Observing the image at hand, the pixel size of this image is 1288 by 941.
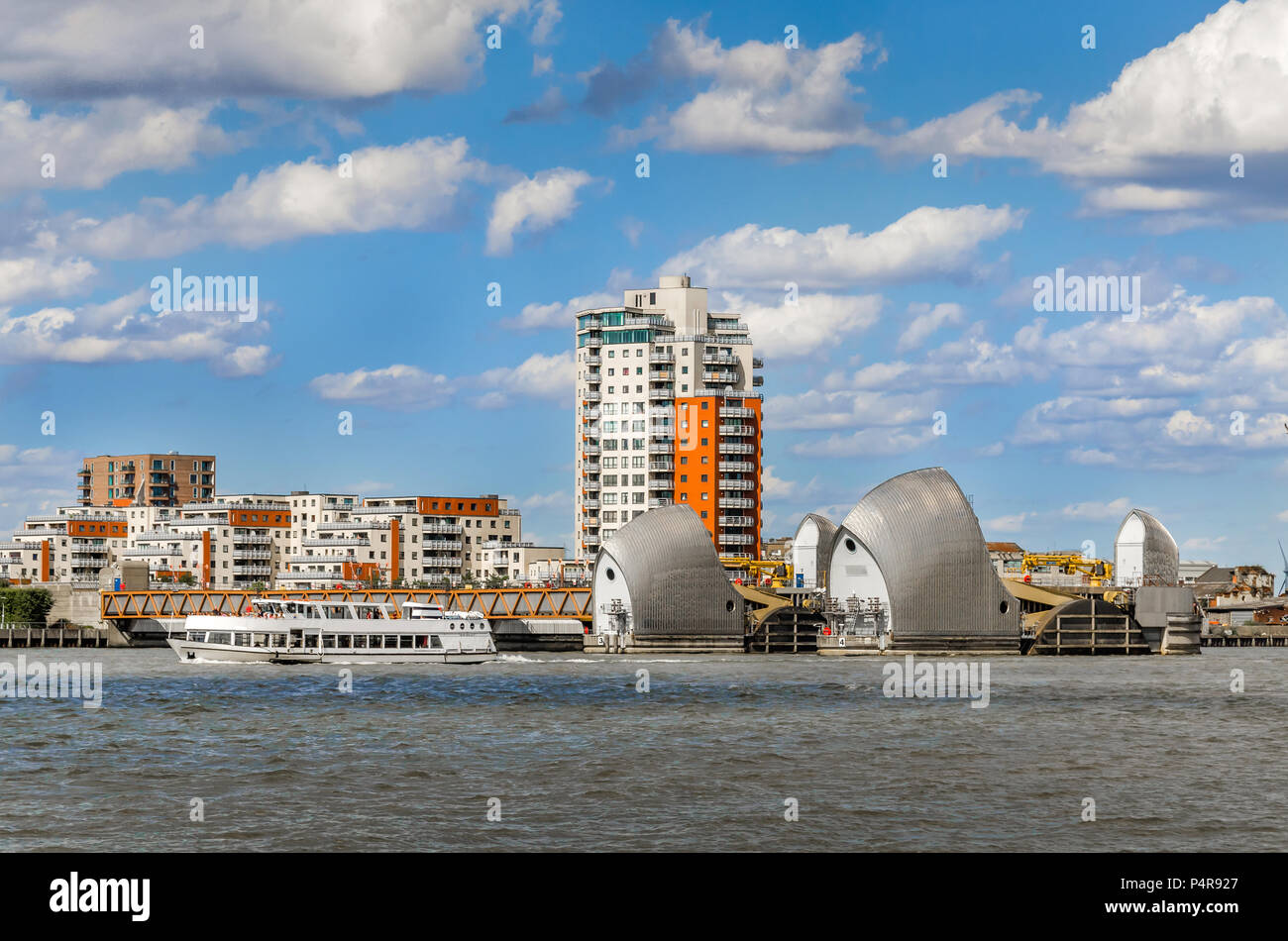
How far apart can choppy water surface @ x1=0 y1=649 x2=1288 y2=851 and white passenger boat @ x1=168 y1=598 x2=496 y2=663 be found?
28.0 meters

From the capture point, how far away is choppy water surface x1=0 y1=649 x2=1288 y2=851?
29.4 m

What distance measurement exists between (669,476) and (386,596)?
46.9 m

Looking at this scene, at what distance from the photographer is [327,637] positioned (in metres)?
108

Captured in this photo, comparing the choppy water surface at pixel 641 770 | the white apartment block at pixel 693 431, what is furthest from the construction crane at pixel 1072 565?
the choppy water surface at pixel 641 770

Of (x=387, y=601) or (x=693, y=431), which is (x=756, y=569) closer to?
(x=693, y=431)

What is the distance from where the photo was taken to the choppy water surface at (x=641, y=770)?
29391 millimetres

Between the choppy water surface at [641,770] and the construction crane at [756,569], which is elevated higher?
the construction crane at [756,569]

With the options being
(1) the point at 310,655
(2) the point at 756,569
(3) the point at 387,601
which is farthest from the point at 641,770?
(2) the point at 756,569

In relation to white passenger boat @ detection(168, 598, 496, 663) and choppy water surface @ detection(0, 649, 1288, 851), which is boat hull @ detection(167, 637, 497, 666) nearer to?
white passenger boat @ detection(168, 598, 496, 663)

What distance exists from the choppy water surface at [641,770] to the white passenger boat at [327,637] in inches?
1102

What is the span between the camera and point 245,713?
5909cm

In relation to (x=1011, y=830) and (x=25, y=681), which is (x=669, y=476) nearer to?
(x=25, y=681)

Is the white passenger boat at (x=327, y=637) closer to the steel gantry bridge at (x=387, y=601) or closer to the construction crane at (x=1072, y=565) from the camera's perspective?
the steel gantry bridge at (x=387, y=601)
